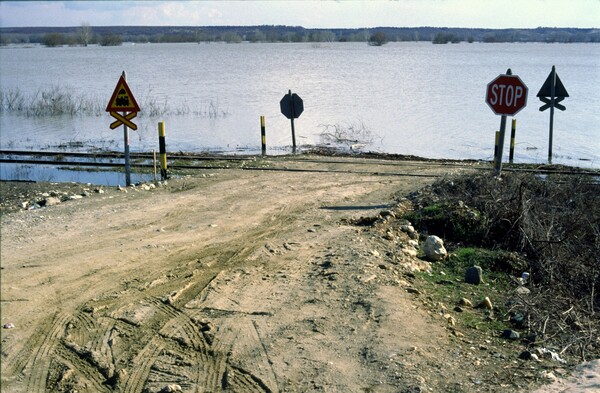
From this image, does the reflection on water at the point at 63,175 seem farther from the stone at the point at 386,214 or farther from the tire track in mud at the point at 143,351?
the tire track in mud at the point at 143,351

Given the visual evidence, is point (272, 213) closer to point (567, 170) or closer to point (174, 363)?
point (174, 363)

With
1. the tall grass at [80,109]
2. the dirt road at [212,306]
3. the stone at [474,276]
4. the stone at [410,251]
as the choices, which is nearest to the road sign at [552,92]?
the dirt road at [212,306]

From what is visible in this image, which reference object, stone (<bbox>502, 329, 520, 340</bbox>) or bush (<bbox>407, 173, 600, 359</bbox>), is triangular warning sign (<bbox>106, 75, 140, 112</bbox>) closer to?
bush (<bbox>407, 173, 600, 359</bbox>)

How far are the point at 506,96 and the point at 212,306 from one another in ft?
26.5

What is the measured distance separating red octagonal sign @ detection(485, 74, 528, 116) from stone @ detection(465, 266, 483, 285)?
194 inches

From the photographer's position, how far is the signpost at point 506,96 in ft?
44.4

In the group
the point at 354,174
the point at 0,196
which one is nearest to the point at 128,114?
the point at 0,196

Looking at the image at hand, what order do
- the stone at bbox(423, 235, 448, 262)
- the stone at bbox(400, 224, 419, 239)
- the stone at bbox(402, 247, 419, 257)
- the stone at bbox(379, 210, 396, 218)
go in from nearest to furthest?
the stone at bbox(402, 247, 419, 257) < the stone at bbox(423, 235, 448, 262) < the stone at bbox(400, 224, 419, 239) < the stone at bbox(379, 210, 396, 218)

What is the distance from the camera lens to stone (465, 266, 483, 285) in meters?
9.54

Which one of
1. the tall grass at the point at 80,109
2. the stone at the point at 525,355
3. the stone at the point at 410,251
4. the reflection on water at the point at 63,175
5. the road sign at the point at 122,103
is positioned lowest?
the stone at the point at 525,355

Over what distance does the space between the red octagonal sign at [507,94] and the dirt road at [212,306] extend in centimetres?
343

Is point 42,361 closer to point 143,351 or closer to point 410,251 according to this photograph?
point 143,351

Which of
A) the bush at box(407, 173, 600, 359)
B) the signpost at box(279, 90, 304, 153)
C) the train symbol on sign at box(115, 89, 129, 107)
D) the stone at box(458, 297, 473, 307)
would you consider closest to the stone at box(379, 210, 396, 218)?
the bush at box(407, 173, 600, 359)

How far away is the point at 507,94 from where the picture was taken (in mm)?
13586
